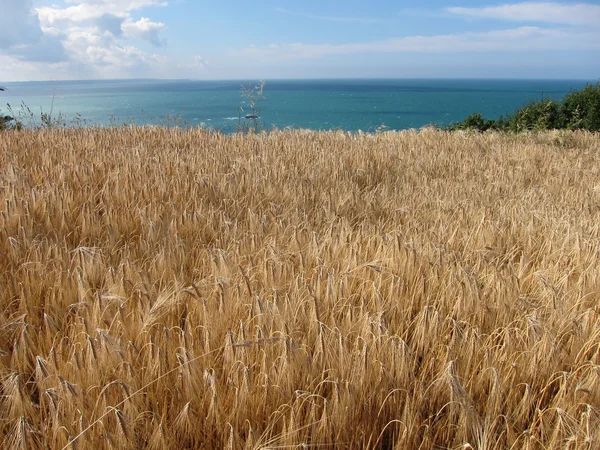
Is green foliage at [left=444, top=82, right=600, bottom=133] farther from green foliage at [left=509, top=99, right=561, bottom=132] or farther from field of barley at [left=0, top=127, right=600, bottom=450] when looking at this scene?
field of barley at [left=0, top=127, right=600, bottom=450]

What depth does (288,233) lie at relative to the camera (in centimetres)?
295

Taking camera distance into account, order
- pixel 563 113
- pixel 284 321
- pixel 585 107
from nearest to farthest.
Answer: pixel 284 321, pixel 585 107, pixel 563 113

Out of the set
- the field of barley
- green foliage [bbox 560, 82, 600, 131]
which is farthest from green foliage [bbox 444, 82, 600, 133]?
the field of barley

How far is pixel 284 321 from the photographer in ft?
5.58

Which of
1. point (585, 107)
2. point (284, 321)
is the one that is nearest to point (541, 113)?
point (585, 107)

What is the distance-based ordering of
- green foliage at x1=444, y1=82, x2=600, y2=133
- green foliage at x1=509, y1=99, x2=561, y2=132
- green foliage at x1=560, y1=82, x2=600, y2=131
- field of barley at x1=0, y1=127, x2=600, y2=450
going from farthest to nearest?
green foliage at x1=560, y1=82, x2=600, y2=131
green foliage at x1=444, y1=82, x2=600, y2=133
green foliage at x1=509, y1=99, x2=561, y2=132
field of barley at x1=0, y1=127, x2=600, y2=450

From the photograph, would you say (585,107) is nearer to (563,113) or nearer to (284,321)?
(563,113)

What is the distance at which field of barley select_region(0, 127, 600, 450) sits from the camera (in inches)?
53.6

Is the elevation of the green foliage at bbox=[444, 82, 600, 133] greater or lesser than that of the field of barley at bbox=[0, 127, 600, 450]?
greater

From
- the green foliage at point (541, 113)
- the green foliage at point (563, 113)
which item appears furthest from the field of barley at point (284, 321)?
the green foliage at point (541, 113)

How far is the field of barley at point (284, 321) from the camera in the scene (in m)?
1.36

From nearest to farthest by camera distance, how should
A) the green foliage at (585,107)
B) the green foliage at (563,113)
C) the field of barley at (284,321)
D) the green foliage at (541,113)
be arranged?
the field of barley at (284,321), the green foliage at (541,113), the green foliage at (563,113), the green foliage at (585,107)

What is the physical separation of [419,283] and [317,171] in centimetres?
278

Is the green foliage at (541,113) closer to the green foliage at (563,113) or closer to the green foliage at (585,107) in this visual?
the green foliage at (563,113)
